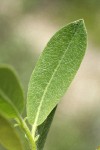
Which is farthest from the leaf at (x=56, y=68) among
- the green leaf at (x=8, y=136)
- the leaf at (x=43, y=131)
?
the green leaf at (x=8, y=136)

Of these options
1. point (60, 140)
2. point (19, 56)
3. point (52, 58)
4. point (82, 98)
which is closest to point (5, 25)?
point (19, 56)

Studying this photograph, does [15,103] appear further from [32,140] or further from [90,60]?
[90,60]

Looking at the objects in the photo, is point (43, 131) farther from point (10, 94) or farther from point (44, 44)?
point (44, 44)

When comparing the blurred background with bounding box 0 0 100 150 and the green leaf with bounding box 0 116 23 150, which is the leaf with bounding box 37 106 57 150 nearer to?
the green leaf with bounding box 0 116 23 150

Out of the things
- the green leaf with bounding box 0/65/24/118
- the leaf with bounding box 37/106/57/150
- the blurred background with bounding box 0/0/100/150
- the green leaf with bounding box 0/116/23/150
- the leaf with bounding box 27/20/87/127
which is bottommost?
the blurred background with bounding box 0/0/100/150

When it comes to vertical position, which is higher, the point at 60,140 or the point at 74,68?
the point at 74,68

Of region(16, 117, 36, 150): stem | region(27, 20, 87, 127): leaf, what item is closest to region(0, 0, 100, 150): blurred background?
region(27, 20, 87, 127): leaf
